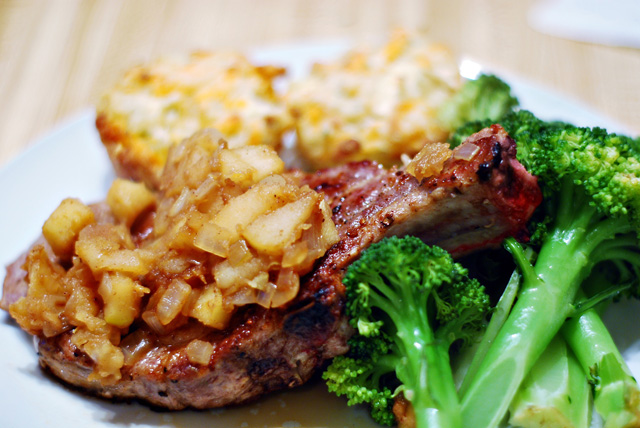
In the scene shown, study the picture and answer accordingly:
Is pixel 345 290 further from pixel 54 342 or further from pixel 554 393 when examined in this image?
pixel 54 342

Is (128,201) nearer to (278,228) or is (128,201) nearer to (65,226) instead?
(65,226)

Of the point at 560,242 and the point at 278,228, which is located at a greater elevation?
the point at 278,228

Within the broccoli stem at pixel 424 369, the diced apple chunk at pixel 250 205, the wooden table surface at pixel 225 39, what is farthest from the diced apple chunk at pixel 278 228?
the wooden table surface at pixel 225 39

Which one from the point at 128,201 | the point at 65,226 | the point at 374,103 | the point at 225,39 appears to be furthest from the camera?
the point at 225,39

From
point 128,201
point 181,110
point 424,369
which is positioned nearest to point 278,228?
point 424,369

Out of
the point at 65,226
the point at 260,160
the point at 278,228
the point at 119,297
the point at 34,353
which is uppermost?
the point at 260,160

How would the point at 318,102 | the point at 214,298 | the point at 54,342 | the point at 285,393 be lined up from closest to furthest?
→ 1. the point at 214,298
2. the point at 54,342
3. the point at 285,393
4. the point at 318,102

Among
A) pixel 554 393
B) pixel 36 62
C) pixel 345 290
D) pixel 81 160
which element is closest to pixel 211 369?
pixel 345 290
